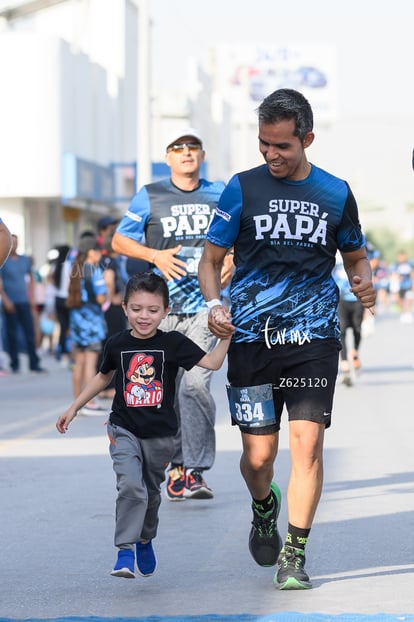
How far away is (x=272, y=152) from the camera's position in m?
6.39

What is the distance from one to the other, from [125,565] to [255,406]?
878mm

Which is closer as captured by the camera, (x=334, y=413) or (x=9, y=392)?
(x=334, y=413)

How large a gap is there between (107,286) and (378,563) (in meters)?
9.03

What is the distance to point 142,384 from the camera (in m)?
6.57

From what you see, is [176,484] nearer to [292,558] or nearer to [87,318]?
[292,558]

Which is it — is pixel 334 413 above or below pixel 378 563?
below

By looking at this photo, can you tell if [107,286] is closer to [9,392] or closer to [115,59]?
[9,392]

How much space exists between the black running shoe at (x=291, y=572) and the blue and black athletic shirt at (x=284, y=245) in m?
0.91

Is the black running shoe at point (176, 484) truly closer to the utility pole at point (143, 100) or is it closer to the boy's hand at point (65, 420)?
the boy's hand at point (65, 420)

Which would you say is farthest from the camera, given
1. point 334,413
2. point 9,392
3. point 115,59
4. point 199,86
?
point 199,86

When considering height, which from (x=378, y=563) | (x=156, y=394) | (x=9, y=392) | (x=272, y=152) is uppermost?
(x=272, y=152)

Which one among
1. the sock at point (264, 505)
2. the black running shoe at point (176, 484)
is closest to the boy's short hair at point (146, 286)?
the sock at point (264, 505)

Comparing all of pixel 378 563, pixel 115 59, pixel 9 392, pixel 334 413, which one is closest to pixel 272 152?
pixel 378 563

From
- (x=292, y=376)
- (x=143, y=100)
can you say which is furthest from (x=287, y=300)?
(x=143, y=100)
